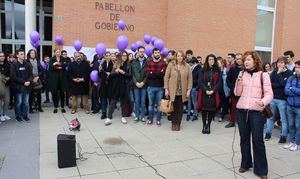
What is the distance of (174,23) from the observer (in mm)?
13266

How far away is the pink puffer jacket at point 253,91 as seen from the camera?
4312mm

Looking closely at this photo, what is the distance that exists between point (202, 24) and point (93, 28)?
15.7 feet

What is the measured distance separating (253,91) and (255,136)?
66cm

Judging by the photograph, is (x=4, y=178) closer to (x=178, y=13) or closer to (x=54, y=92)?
(x=54, y=92)

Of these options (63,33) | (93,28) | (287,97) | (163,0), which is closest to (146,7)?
(163,0)

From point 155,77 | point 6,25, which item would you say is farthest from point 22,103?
point 6,25

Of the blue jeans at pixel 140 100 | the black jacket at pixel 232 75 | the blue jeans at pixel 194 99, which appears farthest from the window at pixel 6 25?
the black jacket at pixel 232 75

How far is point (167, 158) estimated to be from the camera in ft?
17.1

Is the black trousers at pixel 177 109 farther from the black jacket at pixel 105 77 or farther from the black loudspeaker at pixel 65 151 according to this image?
the black loudspeaker at pixel 65 151

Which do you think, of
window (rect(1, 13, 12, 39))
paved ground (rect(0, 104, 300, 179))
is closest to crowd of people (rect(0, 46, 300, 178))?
paved ground (rect(0, 104, 300, 179))

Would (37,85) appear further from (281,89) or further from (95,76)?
(281,89)

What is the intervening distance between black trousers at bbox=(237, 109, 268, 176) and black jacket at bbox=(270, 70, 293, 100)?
2.02 meters

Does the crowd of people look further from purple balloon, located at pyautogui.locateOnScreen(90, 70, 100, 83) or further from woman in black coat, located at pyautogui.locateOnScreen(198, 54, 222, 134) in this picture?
purple balloon, located at pyautogui.locateOnScreen(90, 70, 100, 83)

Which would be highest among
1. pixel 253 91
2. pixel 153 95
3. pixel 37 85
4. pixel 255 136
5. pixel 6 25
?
pixel 6 25
